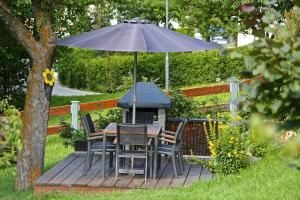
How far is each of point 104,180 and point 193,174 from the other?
4.29 feet

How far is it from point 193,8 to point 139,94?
1995 centimetres

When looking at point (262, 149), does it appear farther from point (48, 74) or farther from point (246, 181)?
point (48, 74)

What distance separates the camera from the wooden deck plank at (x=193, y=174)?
8571mm

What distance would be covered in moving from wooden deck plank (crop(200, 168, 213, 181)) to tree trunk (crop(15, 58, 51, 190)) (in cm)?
246

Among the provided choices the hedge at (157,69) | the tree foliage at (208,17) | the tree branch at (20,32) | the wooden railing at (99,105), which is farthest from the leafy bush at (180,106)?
the tree foliage at (208,17)

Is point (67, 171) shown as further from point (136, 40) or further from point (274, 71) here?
point (274, 71)

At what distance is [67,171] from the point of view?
9203mm

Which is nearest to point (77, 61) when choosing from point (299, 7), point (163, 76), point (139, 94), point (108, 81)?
point (108, 81)

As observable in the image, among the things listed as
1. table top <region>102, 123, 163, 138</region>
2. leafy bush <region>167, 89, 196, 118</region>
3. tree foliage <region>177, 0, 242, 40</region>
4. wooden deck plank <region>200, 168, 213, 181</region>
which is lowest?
wooden deck plank <region>200, 168, 213, 181</region>

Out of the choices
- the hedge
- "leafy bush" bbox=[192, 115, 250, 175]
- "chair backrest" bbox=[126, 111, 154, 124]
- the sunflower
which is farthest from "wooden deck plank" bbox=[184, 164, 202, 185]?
the hedge

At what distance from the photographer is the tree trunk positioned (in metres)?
9.37

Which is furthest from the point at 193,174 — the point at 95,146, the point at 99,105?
the point at 99,105

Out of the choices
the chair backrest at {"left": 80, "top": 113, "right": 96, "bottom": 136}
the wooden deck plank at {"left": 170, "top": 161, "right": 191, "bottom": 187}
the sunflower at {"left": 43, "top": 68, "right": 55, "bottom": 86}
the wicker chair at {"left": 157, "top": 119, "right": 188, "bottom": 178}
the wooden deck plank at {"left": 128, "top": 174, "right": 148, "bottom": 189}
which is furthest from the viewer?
the sunflower at {"left": 43, "top": 68, "right": 55, "bottom": 86}

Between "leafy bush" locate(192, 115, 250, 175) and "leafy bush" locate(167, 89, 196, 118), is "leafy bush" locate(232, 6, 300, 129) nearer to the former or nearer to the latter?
"leafy bush" locate(192, 115, 250, 175)
